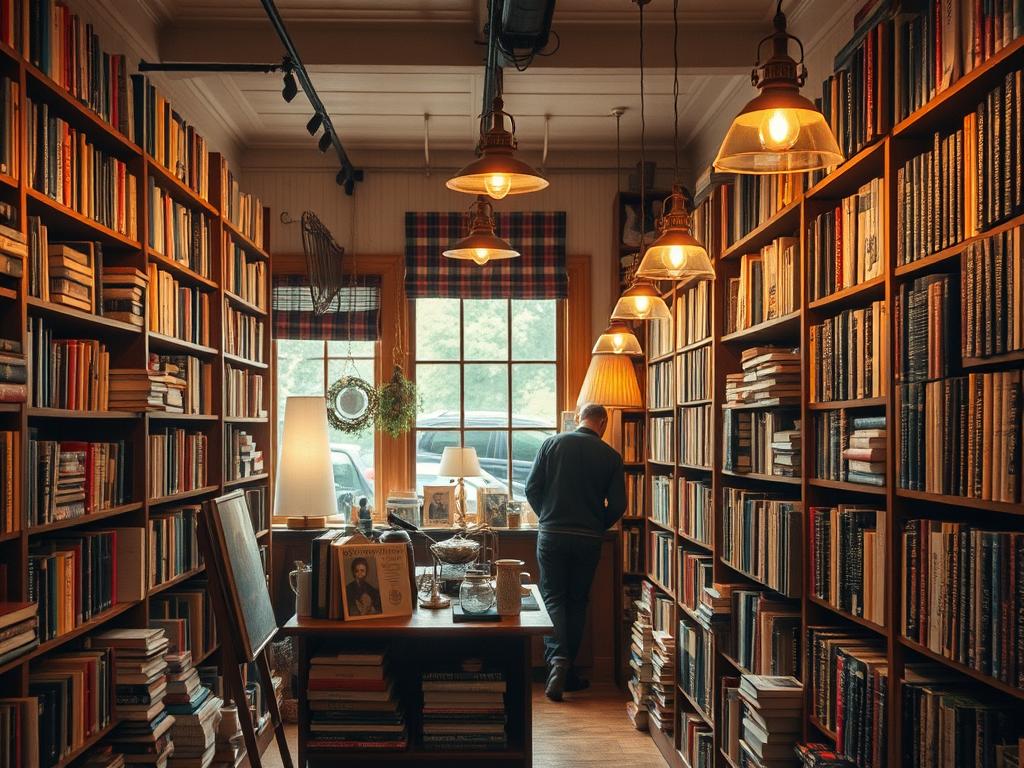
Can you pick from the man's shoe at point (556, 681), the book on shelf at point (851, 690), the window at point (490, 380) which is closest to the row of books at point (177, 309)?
the window at point (490, 380)

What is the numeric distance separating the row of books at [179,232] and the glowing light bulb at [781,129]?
2.51m

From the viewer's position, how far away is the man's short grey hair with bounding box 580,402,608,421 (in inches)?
234

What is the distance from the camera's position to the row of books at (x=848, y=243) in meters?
2.76

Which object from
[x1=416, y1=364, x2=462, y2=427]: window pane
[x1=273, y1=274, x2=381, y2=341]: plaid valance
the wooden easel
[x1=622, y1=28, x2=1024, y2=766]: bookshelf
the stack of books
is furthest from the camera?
[x1=416, y1=364, x2=462, y2=427]: window pane

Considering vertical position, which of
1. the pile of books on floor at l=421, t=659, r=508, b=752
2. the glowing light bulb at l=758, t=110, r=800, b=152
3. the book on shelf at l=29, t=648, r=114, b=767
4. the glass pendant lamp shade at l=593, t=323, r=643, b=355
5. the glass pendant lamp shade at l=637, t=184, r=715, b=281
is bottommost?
the pile of books on floor at l=421, t=659, r=508, b=752

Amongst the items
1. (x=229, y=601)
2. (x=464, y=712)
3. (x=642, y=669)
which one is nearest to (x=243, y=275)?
(x=229, y=601)

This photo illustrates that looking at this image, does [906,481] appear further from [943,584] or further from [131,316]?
[131,316]

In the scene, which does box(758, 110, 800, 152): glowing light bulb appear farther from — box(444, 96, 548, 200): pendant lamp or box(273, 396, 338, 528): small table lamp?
box(273, 396, 338, 528): small table lamp

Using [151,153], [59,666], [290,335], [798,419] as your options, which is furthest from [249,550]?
[290,335]

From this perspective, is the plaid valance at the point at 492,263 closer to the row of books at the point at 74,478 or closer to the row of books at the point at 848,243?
the row of books at the point at 74,478

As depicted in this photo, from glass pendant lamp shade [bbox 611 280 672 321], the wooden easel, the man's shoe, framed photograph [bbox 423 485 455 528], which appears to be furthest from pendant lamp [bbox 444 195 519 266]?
the man's shoe

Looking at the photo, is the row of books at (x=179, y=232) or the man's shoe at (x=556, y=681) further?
the man's shoe at (x=556, y=681)

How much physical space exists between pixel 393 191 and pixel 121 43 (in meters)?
2.59

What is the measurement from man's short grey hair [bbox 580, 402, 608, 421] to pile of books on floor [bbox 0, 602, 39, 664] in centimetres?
375
